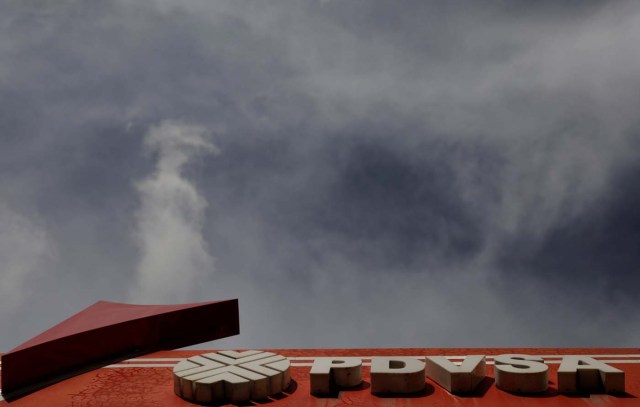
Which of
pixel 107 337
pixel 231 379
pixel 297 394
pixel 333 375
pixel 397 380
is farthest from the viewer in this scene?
pixel 107 337

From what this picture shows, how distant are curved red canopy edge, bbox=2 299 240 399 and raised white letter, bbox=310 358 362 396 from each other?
5.44 meters

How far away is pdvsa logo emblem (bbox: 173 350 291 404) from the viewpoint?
13383 mm

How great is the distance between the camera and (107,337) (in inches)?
675

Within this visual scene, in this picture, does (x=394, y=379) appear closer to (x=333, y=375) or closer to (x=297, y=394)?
(x=333, y=375)

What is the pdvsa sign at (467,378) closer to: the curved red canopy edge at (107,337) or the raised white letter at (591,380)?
the raised white letter at (591,380)

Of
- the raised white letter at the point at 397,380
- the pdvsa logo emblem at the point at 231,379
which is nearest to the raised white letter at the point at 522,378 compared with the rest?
the raised white letter at the point at 397,380

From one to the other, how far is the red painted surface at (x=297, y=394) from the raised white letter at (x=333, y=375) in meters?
0.19

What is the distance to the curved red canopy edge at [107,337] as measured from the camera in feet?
49.9

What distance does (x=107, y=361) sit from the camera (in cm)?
1705

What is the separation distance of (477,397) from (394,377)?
171 cm

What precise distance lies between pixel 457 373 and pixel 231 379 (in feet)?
15.2

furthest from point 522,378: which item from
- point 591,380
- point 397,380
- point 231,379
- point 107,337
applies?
point 107,337

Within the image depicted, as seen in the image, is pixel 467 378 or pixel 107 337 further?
pixel 107 337

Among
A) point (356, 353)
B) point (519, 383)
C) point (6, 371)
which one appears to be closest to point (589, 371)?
point (519, 383)
